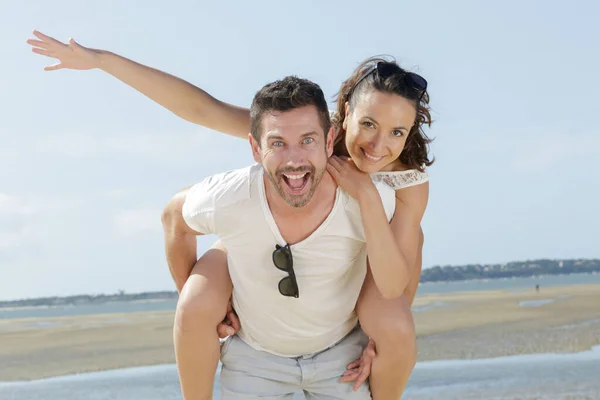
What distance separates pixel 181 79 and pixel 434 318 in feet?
64.3

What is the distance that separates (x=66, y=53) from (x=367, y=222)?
1.88 m

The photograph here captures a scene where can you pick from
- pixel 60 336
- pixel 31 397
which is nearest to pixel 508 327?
pixel 31 397

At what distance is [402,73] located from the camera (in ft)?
15.0

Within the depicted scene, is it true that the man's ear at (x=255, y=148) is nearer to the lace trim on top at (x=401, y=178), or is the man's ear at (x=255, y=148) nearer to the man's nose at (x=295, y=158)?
the man's nose at (x=295, y=158)

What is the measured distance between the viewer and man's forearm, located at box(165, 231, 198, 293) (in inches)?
184

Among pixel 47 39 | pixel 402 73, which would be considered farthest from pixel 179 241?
pixel 402 73

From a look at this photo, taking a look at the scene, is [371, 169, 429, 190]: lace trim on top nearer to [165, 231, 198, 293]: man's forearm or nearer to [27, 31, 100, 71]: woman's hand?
[165, 231, 198, 293]: man's forearm

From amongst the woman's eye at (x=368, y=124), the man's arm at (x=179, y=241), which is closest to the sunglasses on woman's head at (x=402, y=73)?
the woman's eye at (x=368, y=124)

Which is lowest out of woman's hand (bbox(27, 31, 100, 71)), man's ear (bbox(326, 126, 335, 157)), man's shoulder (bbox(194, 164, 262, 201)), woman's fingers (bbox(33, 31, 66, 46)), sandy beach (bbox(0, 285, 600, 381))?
sandy beach (bbox(0, 285, 600, 381))

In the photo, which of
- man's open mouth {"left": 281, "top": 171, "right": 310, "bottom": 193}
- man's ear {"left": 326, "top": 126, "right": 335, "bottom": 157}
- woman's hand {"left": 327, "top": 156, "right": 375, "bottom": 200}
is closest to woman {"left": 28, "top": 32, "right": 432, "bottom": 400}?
woman's hand {"left": 327, "top": 156, "right": 375, "bottom": 200}

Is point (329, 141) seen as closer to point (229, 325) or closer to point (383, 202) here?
point (383, 202)

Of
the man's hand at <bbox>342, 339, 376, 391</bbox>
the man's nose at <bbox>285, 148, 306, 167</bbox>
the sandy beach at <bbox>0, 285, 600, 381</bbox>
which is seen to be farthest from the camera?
the sandy beach at <bbox>0, 285, 600, 381</bbox>

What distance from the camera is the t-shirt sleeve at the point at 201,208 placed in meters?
4.23

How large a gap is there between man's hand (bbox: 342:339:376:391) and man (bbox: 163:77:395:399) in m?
0.04
